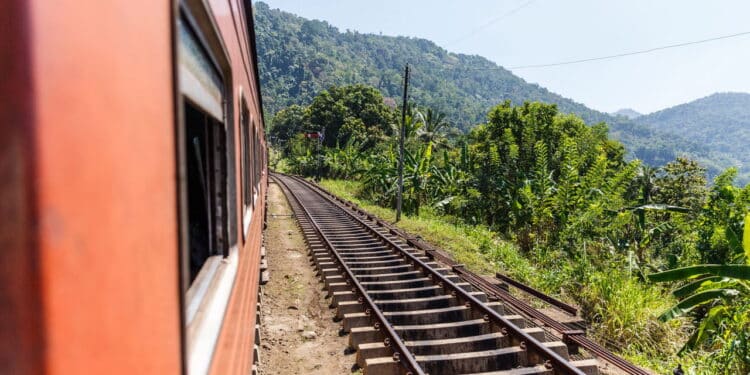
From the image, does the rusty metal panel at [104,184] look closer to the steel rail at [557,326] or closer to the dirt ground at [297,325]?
the dirt ground at [297,325]

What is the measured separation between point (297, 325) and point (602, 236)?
902 centimetres

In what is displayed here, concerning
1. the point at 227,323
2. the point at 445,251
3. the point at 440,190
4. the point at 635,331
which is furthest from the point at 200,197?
the point at 440,190

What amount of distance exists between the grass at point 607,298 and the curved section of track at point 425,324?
164 cm

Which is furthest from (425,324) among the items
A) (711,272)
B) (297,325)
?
(711,272)

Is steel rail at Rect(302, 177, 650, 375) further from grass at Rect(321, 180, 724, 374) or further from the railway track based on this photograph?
grass at Rect(321, 180, 724, 374)

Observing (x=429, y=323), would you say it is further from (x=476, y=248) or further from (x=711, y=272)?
(x=476, y=248)

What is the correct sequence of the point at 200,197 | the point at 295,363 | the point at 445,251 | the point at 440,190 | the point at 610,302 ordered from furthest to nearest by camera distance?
the point at 440,190, the point at 445,251, the point at 610,302, the point at 295,363, the point at 200,197

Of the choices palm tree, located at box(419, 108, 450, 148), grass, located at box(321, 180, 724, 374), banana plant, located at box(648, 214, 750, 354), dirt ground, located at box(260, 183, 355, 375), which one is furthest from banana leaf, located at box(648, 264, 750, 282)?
palm tree, located at box(419, 108, 450, 148)

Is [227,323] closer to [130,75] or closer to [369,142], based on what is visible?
[130,75]

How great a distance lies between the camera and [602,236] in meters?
11.9

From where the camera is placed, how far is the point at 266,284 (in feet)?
26.8

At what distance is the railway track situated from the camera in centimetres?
466

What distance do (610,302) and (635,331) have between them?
77cm

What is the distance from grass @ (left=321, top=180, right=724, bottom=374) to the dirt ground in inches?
149
